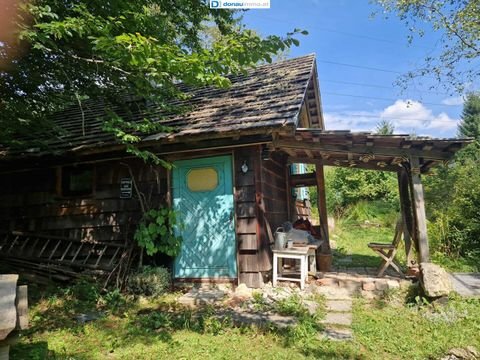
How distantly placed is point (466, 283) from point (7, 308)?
6549mm

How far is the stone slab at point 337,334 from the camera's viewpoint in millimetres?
3766

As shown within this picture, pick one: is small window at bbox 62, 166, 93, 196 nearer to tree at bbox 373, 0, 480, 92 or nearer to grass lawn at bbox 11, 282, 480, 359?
grass lawn at bbox 11, 282, 480, 359

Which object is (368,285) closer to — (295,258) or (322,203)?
(295,258)

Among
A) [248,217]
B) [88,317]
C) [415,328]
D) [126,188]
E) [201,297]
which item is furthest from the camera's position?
[126,188]

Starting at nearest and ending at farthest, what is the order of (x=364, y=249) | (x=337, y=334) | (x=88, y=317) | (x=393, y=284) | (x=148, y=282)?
(x=337, y=334), (x=88, y=317), (x=393, y=284), (x=148, y=282), (x=364, y=249)

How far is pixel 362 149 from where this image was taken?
547 centimetres

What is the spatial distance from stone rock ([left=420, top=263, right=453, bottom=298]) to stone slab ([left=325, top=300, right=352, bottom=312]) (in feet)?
3.49

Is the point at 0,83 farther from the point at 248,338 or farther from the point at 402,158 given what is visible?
the point at 402,158

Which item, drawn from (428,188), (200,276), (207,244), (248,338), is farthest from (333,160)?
(428,188)

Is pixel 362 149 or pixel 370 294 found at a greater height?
pixel 362 149

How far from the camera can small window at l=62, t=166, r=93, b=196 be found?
7.34m

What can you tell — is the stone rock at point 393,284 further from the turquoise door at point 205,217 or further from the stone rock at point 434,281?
the turquoise door at point 205,217
